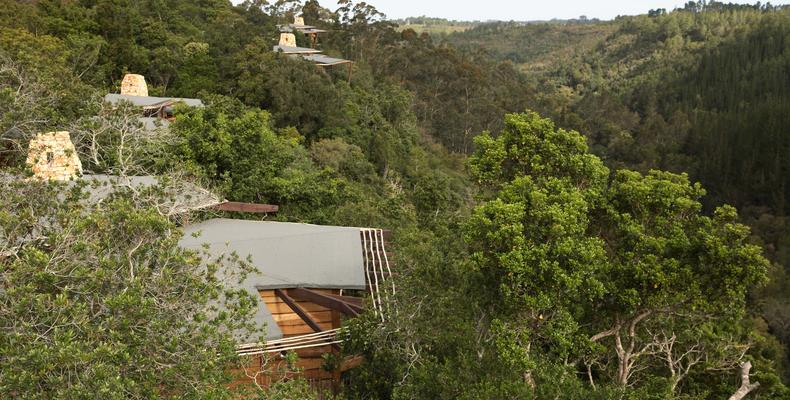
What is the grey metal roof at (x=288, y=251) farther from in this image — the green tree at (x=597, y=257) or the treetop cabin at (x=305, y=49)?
the treetop cabin at (x=305, y=49)

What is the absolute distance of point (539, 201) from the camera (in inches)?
290

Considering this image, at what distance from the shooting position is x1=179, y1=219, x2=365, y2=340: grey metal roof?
33.5 feet

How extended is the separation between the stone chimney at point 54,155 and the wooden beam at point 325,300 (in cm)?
516

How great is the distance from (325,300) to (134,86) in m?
15.8

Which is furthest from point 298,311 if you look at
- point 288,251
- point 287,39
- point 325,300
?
point 287,39

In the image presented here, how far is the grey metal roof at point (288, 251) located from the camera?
1020cm

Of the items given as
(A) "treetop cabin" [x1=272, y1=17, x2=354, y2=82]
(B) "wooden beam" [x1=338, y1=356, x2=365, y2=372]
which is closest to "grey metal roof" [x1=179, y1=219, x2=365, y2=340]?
(B) "wooden beam" [x1=338, y1=356, x2=365, y2=372]

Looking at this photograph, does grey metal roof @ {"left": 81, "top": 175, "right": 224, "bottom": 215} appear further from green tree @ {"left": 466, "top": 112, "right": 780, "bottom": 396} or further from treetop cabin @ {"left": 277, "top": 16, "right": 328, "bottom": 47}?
treetop cabin @ {"left": 277, "top": 16, "right": 328, "bottom": 47}

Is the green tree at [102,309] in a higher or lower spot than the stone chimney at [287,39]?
lower

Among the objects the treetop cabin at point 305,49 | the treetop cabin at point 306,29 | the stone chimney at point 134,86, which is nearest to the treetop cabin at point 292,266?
the stone chimney at point 134,86

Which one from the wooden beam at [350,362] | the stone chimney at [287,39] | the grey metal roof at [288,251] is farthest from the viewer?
the stone chimney at [287,39]

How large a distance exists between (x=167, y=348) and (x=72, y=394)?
3.41 ft

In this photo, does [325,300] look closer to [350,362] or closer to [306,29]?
[350,362]

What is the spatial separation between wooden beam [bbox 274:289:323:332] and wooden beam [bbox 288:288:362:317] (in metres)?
0.16
